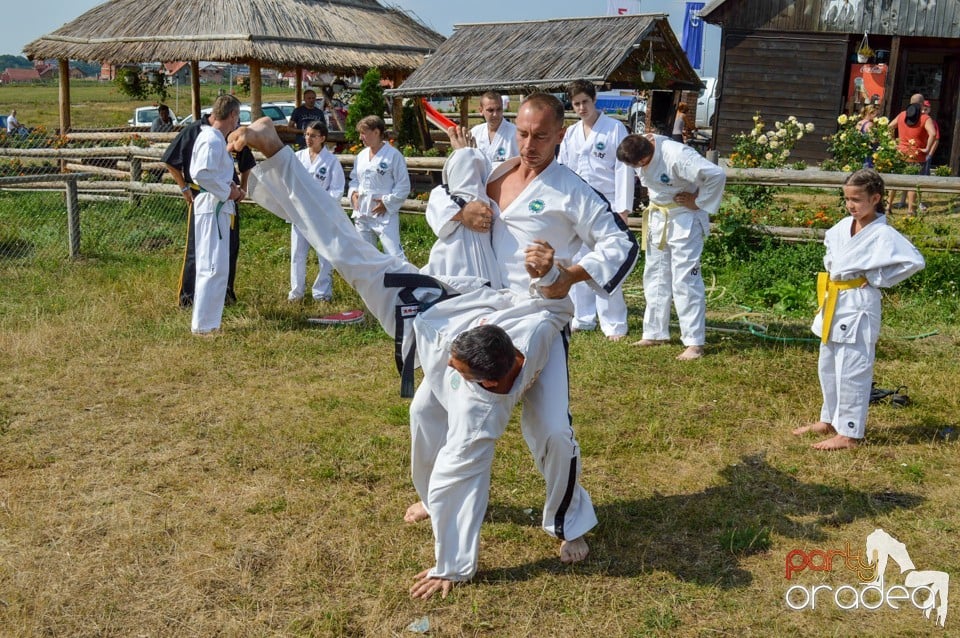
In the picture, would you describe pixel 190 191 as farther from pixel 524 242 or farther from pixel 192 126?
pixel 524 242

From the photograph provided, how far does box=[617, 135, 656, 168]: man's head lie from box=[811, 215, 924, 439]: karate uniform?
196 cm

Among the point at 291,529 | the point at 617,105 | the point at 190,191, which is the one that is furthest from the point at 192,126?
the point at 617,105

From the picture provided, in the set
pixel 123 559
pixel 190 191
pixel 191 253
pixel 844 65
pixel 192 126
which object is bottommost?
pixel 123 559

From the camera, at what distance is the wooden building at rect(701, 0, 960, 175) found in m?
18.6

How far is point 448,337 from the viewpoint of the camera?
4.25 meters

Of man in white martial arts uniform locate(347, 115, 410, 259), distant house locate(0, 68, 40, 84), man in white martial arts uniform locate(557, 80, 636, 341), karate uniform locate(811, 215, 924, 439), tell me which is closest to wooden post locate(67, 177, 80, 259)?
man in white martial arts uniform locate(347, 115, 410, 259)

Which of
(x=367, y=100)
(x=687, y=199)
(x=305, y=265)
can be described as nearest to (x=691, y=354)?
(x=687, y=199)

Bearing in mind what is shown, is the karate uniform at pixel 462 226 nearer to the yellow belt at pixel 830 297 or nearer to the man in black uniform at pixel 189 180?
the yellow belt at pixel 830 297

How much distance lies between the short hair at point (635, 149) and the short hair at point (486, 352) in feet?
13.1

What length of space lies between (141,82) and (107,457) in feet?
58.5

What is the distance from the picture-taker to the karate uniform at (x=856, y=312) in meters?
5.79

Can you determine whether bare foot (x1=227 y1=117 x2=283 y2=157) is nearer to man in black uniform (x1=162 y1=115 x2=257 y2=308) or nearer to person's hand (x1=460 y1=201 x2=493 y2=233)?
person's hand (x1=460 y1=201 x2=493 y2=233)

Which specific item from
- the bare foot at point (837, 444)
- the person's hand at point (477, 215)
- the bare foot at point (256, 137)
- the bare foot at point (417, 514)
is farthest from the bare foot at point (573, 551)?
the bare foot at point (256, 137)

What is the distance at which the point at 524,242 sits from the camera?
4.45 metres
